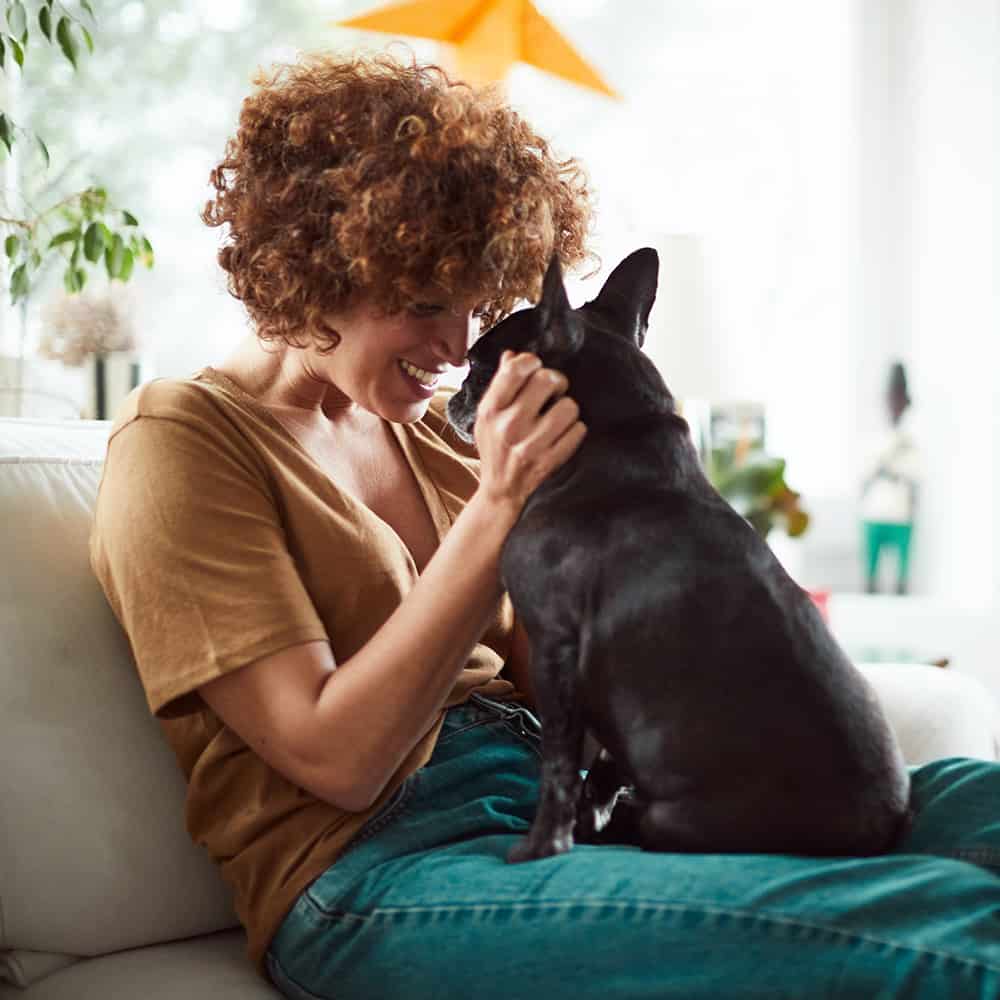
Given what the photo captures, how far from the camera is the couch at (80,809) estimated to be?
1166mm

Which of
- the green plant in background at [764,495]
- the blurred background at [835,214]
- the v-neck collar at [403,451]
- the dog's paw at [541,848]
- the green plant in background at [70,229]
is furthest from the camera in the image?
the blurred background at [835,214]

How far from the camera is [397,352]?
4.02ft

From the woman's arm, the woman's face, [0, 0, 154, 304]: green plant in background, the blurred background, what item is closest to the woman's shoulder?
the woman's face

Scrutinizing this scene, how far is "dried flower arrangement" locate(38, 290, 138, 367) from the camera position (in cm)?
220

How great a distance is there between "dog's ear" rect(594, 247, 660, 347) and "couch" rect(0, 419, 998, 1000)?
→ 0.58 meters

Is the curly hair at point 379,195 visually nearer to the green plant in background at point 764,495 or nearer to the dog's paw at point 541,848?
the dog's paw at point 541,848

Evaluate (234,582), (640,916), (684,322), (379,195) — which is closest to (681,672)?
(640,916)

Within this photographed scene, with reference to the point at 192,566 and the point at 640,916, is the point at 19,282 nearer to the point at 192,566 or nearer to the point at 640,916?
the point at 192,566

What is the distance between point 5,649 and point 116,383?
41.6 inches

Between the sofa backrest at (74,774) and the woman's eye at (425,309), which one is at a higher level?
the woman's eye at (425,309)

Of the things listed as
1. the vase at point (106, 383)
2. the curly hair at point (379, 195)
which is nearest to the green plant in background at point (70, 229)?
the vase at point (106, 383)

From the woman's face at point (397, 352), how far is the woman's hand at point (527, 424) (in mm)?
175

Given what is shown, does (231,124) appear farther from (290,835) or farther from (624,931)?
(624,931)

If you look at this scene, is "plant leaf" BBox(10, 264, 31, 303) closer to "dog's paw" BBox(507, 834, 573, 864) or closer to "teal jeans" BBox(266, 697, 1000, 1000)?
"teal jeans" BBox(266, 697, 1000, 1000)
